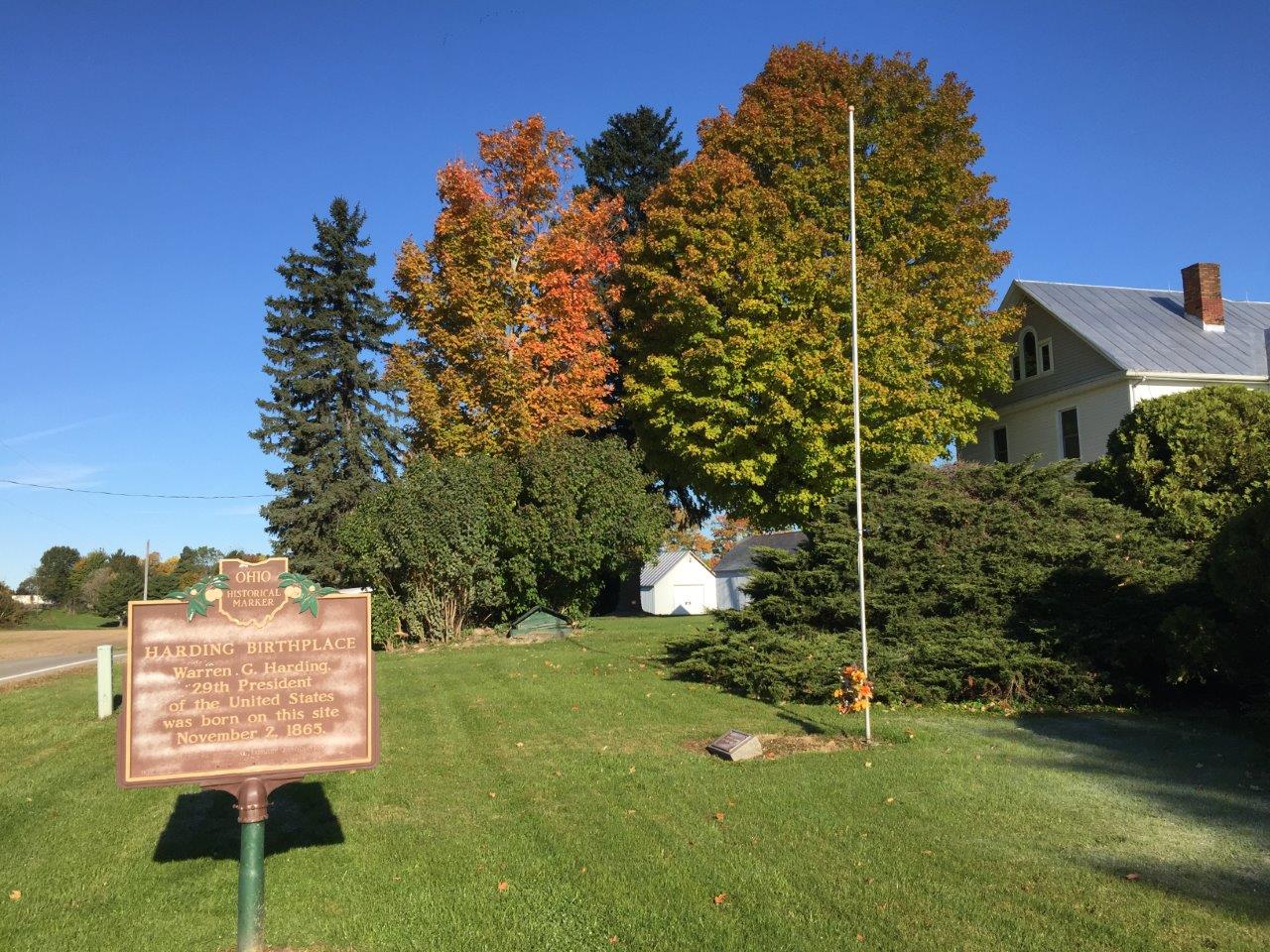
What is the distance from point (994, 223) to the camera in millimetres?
25109

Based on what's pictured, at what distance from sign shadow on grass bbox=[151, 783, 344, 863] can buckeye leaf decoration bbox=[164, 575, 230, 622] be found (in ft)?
7.64

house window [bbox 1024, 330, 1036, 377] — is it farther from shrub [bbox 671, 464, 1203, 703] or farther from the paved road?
the paved road

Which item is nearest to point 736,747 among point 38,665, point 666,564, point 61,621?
point 38,665

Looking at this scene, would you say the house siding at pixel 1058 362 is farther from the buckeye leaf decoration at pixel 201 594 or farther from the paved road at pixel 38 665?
the paved road at pixel 38 665

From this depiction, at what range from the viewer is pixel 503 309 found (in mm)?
24766

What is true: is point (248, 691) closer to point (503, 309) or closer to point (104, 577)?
point (503, 309)

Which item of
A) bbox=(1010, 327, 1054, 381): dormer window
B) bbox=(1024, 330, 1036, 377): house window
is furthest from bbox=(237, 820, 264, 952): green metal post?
bbox=(1024, 330, 1036, 377): house window

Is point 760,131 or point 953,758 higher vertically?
point 760,131

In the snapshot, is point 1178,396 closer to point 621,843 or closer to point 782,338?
point 782,338

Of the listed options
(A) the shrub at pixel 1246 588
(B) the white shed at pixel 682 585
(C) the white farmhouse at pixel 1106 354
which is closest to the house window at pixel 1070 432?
(C) the white farmhouse at pixel 1106 354

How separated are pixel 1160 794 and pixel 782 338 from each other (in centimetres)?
1546

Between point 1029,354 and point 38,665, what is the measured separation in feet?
100

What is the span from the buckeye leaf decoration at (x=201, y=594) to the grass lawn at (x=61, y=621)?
198 feet

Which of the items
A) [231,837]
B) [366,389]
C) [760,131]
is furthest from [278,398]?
[231,837]
